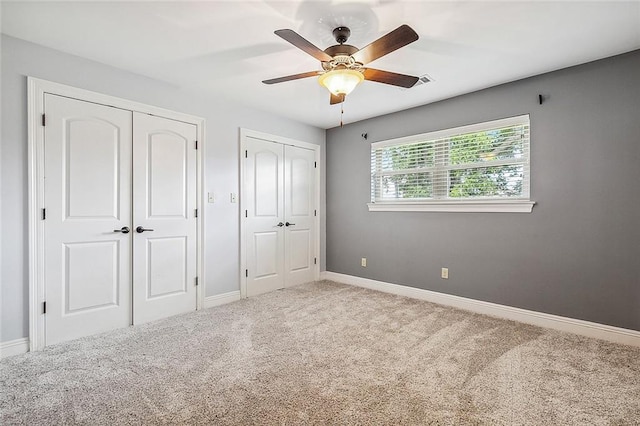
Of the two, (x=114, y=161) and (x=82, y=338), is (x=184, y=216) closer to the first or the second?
(x=114, y=161)

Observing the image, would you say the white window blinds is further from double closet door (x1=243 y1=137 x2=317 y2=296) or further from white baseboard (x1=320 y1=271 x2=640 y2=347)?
white baseboard (x1=320 y1=271 x2=640 y2=347)

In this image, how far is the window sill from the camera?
321cm

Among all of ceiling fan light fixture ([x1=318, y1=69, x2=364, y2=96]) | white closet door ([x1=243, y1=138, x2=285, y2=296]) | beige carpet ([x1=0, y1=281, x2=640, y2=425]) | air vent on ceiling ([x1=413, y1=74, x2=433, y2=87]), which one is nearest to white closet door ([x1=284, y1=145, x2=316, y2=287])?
white closet door ([x1=243, y1=138, x2=285, y2=296])

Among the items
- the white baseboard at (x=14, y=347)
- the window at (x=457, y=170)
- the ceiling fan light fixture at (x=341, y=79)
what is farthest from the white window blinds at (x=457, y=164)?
the white baseboard at (x=14, y=347)

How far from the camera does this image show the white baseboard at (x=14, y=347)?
241 cm

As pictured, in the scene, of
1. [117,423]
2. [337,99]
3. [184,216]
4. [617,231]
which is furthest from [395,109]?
[117,423]

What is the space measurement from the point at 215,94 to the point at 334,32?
1.88m

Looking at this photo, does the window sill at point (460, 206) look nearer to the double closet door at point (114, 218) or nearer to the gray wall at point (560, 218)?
the gray wall at point (560, 218)

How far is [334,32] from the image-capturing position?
2277mm

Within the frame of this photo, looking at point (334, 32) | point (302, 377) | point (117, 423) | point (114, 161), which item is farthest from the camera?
point (114, 161)

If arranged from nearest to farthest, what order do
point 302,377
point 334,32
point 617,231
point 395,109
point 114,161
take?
point 302,377
point 334,32
point 617,231
point 114,161
point 395,109

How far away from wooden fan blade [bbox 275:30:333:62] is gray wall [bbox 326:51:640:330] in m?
2.20

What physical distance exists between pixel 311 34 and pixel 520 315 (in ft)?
10.7

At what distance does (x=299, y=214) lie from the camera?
478 centimetres
